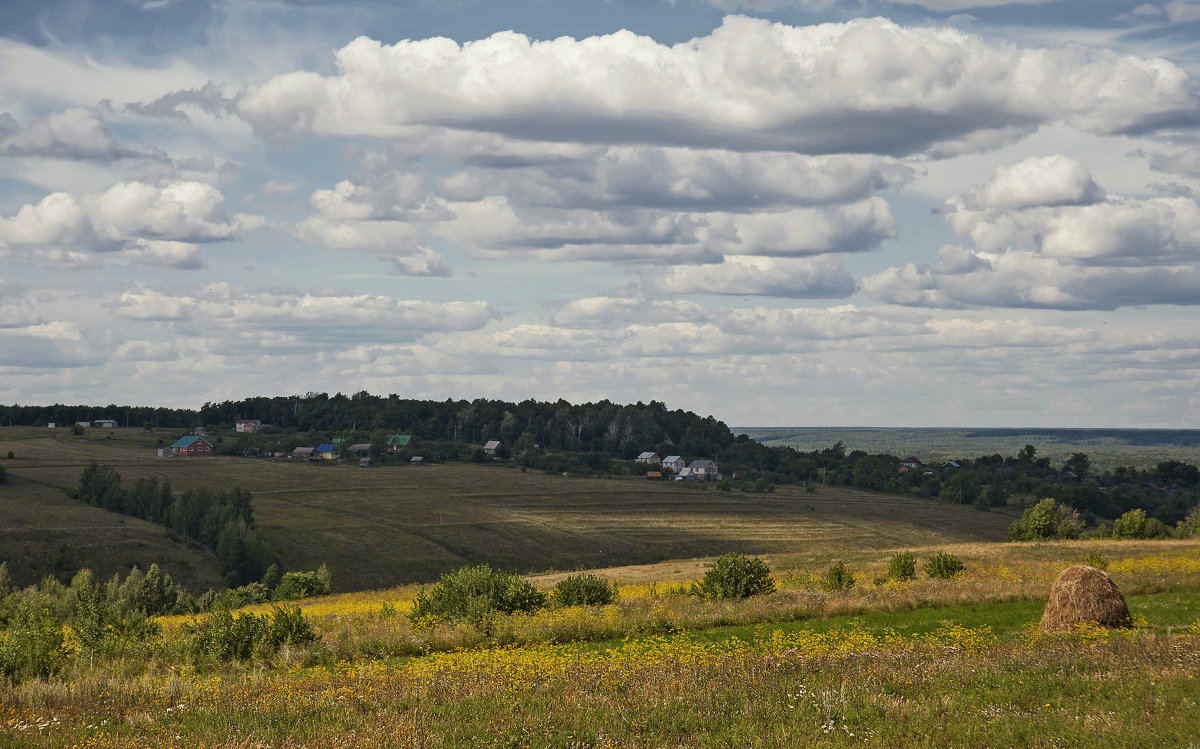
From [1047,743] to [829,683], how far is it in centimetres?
372

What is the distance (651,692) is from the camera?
560 inches

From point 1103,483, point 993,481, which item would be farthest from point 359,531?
point 1103,483

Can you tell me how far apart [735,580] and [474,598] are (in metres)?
8.85

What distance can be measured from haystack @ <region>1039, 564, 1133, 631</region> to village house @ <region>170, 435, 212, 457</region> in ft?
610

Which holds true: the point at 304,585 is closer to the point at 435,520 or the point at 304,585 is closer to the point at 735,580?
the point at 735,580

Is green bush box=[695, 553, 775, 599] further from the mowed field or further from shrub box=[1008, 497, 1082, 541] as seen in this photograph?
shrub box=[1008, 497, 1082, 541]

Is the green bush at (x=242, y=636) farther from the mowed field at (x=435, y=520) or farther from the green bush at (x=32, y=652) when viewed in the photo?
the mowed field at (x=435, y=520)

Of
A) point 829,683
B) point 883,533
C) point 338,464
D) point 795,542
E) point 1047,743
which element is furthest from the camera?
point 338,464

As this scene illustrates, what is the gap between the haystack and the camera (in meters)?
22.0

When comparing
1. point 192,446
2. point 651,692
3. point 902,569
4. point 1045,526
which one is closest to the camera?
point 651,692

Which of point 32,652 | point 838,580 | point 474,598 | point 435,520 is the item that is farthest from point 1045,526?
point 435,520

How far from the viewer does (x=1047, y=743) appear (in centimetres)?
1120

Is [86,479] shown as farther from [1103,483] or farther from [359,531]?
[1103,483]

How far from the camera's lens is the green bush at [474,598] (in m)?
26.4
